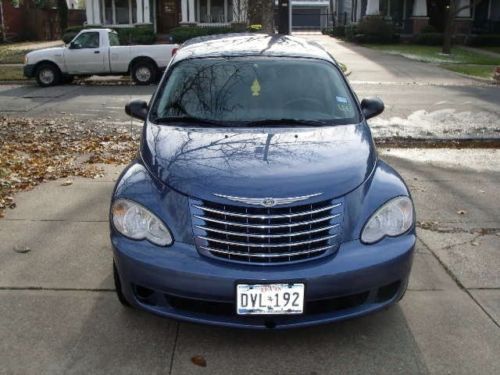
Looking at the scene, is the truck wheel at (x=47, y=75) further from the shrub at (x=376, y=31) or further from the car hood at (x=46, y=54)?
the shrub at (x=376, y=31)

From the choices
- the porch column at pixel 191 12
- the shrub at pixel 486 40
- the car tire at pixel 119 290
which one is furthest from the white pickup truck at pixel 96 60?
the shrub at pixel 486 40

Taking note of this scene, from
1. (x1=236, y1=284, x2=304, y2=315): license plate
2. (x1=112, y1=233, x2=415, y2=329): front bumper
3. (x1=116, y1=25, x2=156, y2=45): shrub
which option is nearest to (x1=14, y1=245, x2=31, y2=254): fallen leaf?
(x1=112, y1=233, x2=415, y2=329): front bumper

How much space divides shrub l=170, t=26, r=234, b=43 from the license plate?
26188mm

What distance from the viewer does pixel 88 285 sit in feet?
13.6

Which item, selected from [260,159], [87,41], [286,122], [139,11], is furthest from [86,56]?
[139,11]

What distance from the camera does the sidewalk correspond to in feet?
10.6

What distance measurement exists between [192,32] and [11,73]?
11.7 meters

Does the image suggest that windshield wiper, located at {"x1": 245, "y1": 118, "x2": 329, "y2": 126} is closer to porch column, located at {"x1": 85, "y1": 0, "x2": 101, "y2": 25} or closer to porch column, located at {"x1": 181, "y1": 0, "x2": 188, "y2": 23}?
porch column, located at {"x1": 181, "y1": 0, "x2": 188, "y2": 23}

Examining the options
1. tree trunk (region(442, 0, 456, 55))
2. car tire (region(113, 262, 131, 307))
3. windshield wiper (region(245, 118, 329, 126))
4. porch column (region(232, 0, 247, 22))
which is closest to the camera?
car tire (region(113, 262, 131, 307))

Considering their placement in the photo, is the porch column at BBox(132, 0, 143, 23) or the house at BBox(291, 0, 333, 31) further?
the house at BBox(291, 0, 333, 31)

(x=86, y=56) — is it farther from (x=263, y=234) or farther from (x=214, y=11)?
(x=214, y=11)

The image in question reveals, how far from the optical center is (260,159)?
360 centimetres

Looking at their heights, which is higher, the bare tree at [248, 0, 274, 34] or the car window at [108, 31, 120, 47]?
the bare tree at [248, 0, 274, 34]

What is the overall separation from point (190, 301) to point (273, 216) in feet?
2.17
